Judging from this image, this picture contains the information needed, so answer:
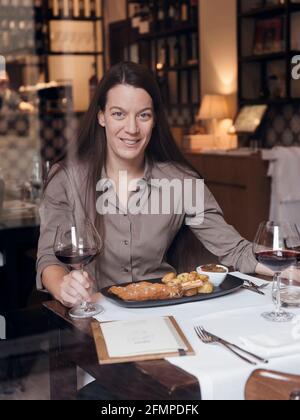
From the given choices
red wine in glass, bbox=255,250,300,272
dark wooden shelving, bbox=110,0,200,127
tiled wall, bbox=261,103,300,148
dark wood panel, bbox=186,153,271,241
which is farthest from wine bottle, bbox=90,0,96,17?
red wine in glass, bbox=255,250,300,272

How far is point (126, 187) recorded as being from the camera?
1.89 m

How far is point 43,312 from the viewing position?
1.53 m

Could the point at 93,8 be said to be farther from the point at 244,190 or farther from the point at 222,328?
the point at 222,328

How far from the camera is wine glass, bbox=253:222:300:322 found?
131cm

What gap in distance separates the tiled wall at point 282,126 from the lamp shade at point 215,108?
0.42 m

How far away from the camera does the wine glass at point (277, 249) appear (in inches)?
51.7

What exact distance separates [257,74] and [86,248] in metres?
3.98

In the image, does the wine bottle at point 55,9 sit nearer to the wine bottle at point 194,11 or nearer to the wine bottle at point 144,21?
the wine bottle at point 144,21

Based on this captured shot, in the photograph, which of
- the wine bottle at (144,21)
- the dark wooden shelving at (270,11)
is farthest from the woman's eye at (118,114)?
the wine bottle at (144,21)

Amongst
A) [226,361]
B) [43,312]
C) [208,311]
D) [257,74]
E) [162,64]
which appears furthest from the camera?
[162,64]

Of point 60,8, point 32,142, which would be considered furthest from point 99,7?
point 32,142

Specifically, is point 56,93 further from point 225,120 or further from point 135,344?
point 135,344

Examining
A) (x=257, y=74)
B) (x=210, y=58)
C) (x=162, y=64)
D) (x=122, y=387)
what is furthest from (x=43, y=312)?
(x=162, y=64)

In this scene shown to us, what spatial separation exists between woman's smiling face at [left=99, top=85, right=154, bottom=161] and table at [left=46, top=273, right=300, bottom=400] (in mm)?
510
